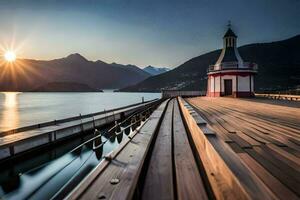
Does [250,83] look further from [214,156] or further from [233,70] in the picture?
[214,156]

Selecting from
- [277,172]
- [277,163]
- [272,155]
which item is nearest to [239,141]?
[272,155]

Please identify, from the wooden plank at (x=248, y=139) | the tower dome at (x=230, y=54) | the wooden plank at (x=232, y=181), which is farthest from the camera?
the tower dome at (x=230, y=54)

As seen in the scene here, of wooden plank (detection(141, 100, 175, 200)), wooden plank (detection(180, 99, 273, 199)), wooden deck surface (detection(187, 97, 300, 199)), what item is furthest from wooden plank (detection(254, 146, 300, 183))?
wooden plank (detection(141, 100, 175, 200))

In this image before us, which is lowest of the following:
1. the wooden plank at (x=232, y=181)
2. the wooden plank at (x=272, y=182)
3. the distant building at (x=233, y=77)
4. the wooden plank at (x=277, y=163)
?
the wooden plank at (x=277, y=163)

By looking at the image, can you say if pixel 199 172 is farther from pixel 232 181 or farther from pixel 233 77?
pixel 233 77

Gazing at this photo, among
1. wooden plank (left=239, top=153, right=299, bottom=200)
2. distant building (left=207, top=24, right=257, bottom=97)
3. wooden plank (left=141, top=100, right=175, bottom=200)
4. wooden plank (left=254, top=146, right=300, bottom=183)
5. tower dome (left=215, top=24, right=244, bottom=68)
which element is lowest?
wooden plank (left=141, top=100, right=175, bottom=200)

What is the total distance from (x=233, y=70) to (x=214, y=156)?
23.9 meters

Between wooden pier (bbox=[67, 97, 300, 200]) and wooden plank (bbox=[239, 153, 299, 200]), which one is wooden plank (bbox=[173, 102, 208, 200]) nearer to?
wooden pier (bbox=[67, 97, 300, 200])

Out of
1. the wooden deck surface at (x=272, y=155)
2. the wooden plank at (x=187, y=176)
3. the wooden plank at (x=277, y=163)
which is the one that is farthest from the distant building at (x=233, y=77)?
the wooden plank at (x=187, y=176)

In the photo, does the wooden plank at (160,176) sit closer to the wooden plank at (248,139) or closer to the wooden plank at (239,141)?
the wooden plank at (239,141)

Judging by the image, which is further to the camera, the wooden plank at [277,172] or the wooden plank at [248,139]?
the wooden plank at [248,139]

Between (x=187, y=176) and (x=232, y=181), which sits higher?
(x=232, y=181)

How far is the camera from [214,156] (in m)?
2.82

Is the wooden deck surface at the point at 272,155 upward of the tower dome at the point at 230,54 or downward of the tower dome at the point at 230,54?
downward
